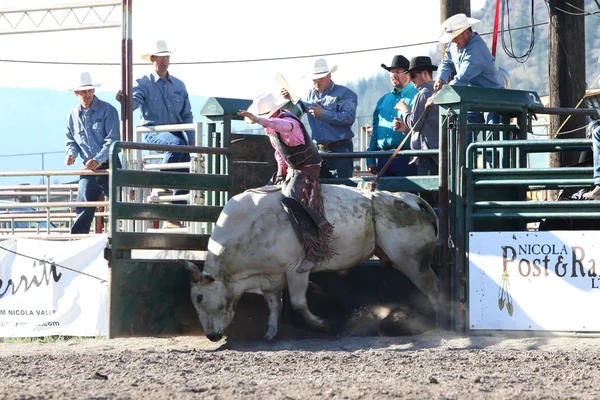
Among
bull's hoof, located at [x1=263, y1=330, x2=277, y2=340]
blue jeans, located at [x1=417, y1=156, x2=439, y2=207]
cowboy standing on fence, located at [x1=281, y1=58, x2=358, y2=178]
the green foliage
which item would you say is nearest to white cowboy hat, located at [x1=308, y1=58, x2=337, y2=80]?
cowboy standing on fence, located at [x1=281, y1=58, x2=358, y2=178]

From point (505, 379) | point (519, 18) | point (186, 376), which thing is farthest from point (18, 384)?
point (519, 18)

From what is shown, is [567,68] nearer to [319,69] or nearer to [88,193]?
[319,69]

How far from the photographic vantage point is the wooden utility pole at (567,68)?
13242 mm

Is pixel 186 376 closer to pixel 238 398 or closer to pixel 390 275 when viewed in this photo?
pixel 238 398

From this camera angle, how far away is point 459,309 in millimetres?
8578

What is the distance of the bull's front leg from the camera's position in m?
8.51

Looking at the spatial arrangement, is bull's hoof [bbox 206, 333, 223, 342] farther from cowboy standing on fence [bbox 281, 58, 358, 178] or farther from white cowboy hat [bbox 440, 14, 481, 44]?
white cowboy hat [bbox 440, 14, 481, 44]

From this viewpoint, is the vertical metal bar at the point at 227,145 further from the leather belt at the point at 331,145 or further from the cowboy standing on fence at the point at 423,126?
the cowboy standing on fence at the point at 423,126

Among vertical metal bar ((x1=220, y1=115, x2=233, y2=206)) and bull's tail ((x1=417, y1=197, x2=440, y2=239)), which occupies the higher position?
vertical metal bar ((x1=220, y1=115, x2=233, y2=206))

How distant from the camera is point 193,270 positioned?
836 centimetres

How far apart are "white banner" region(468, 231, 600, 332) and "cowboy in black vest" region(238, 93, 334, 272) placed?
1.27m

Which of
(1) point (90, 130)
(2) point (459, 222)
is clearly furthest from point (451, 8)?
(1) point (90, 130)

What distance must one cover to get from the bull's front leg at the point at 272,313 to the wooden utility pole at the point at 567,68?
5.85 m

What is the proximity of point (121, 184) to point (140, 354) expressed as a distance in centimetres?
161
